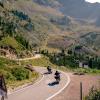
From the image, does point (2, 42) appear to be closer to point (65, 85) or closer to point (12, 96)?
point (65, 85)

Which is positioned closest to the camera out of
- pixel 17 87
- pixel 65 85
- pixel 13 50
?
pixel 17 87

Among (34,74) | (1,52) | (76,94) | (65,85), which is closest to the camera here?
(76,94)

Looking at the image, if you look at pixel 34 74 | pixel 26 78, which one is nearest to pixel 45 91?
pixel 26 78

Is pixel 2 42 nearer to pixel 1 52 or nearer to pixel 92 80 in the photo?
pixel 1 52

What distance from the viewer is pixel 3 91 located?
26.6 m

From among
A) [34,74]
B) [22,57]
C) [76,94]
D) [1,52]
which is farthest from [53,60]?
[76,94]

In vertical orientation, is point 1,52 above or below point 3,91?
above

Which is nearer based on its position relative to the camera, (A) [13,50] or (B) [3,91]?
(B) [3,91]

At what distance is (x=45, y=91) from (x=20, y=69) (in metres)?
13.7

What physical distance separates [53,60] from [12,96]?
82764mm

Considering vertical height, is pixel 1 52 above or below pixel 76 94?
above

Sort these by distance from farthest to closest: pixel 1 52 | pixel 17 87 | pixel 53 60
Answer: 1. pixel 53 60
2. pixel 1 52
3. pixel 17 87

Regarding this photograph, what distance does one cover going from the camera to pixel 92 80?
56312mm

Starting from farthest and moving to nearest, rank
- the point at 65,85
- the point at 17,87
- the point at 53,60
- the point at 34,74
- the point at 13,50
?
the point at 53,60
the point at 13,50
the point at 34,74
the point at 65,85
the point at 17,87
